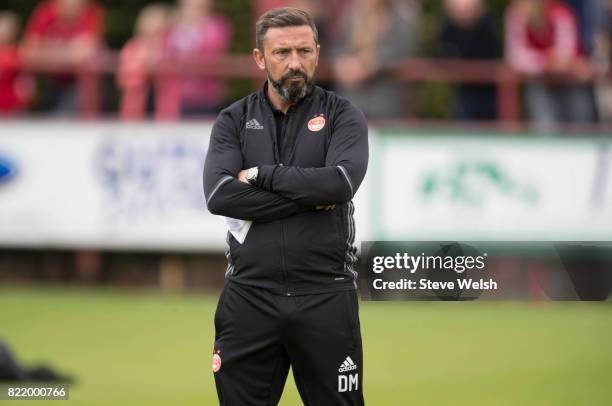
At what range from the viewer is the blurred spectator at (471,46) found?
597 inches

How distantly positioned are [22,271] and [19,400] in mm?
7065

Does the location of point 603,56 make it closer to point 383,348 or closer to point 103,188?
point 383,348

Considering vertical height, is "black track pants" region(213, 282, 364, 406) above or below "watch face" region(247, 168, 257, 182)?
below

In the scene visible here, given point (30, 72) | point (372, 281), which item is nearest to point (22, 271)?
point (30, 72)

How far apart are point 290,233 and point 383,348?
5972 mm

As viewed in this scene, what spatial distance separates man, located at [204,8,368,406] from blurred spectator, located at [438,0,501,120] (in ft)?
30.8

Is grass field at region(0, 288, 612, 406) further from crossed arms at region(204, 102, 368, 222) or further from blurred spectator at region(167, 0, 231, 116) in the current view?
crossed arms at region(204, 102, 368, 222)

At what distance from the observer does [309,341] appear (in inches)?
231

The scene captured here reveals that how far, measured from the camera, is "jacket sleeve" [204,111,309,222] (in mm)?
5930

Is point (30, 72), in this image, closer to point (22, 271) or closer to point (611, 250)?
point (22, 271)

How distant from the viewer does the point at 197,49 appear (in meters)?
15.8

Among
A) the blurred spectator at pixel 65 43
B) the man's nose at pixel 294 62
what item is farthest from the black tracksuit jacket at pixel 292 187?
the blurred spectator at pixel 65 43

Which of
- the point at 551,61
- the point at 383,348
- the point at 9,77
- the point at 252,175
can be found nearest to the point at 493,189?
the point at 551,61

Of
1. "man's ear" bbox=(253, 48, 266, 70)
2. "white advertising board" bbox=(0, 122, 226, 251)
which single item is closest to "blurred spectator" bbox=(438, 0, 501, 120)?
"white advertising board" bbox=(0, 122, 226, 251)
